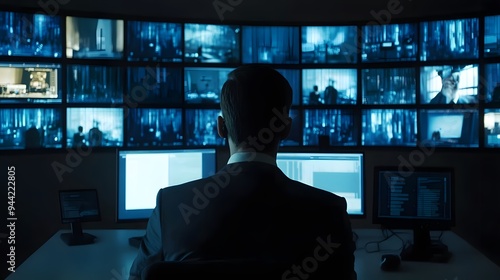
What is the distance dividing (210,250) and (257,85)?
1.36 ft

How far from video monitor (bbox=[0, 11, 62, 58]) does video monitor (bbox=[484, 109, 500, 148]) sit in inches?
115

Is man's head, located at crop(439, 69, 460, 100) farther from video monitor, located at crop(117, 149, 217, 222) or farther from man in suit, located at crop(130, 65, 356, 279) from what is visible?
man in suit, located at crop(130, 65, 356, 279)

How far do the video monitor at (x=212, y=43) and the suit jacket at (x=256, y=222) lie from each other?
2580mm

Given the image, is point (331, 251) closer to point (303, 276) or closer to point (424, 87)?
point (303, 276)

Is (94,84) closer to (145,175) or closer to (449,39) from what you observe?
(145,175)

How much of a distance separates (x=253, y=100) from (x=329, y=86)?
8.85 feet

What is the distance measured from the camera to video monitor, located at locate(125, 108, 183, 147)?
145 inches

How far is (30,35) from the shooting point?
348 cm

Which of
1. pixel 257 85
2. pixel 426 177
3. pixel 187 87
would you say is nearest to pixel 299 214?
pixel 257 85

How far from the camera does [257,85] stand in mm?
1315

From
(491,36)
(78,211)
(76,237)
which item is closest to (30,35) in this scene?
(78,211)

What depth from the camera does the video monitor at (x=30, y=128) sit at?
345 cm

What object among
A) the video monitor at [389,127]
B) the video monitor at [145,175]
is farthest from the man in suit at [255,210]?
the video monitor at [389,127]

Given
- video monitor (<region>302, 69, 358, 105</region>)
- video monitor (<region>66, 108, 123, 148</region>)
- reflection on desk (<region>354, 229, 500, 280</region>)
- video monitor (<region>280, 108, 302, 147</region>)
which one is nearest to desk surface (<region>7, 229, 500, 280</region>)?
reflection on desk (<region>354, 229, 500, 280</region>)
